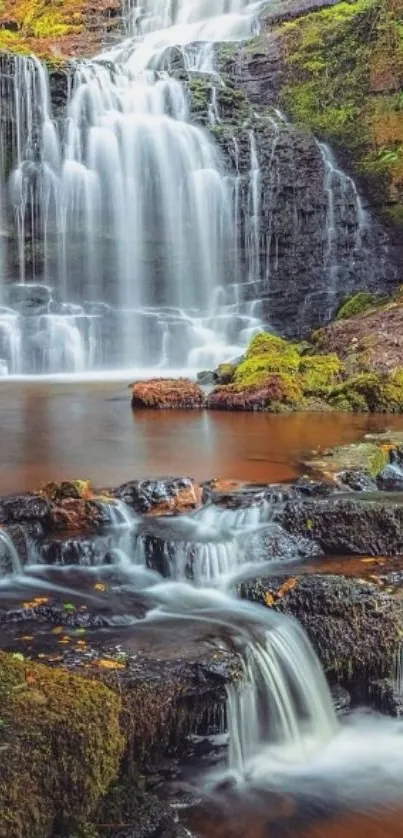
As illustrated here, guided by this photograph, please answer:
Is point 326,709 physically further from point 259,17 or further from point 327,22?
point 259,17

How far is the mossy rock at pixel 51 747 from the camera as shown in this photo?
3004 mm

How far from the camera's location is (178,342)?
2053 cm

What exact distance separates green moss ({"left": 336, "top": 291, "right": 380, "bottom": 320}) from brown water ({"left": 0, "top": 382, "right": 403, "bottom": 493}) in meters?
7.75

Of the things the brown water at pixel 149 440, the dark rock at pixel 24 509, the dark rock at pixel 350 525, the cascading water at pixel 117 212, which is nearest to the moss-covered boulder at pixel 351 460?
the brown water at pixel 149 440

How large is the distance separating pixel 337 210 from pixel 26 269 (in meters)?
9.05

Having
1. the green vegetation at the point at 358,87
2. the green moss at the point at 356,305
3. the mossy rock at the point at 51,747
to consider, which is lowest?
the mossy rock at the point at 51,747

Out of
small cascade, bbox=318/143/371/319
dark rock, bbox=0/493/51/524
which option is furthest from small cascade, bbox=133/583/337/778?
small cascade, bbox=318/143/371/319

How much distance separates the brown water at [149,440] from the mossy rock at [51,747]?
3427 mm

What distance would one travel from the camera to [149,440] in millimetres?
9547

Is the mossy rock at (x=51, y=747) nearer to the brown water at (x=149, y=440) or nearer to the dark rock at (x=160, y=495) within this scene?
the dark rock at (x=160, y=495)

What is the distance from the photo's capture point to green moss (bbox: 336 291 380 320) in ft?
62.8

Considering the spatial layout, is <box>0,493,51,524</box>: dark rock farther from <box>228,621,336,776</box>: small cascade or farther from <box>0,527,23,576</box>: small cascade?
<box>228,621,336,776</box>: small cascade

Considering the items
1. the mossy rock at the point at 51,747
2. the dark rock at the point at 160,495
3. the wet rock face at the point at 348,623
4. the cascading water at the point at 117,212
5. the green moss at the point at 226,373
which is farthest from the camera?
the cascading water at the point at 117,212

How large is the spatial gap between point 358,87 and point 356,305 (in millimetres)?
9120
